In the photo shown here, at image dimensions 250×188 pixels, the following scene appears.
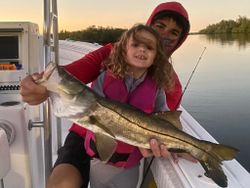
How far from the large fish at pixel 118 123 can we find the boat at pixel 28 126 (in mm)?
151

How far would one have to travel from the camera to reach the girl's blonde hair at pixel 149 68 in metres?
2.69

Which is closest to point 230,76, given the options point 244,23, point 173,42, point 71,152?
point 173,42

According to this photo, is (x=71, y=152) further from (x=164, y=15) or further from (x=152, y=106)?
(x=164, y=15)

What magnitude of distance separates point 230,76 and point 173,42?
1677 centimetres

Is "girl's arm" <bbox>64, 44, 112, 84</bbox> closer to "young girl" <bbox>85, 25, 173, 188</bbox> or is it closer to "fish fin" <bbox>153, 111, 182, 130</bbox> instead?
"young girl" <bbox>85, 25, 173, 188</bbox>

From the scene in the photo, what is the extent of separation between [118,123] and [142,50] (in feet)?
2.24

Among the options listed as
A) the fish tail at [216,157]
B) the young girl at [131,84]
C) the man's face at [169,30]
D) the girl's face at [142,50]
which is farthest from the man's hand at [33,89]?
the man's face at [169,30]

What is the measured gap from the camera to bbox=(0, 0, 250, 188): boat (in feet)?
7.93

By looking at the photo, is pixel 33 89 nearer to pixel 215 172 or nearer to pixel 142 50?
pixel 142 50

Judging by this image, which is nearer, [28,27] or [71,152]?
[71,152]

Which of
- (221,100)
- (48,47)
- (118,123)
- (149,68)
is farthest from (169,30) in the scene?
(221,100)

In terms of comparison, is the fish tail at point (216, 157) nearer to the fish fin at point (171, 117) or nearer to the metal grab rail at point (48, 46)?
the fish fin at point (171, 117)

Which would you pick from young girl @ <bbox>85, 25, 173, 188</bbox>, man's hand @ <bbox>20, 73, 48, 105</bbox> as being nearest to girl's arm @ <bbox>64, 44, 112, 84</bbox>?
young girl @ <bbox>85, 25, 173, 188</bbox>

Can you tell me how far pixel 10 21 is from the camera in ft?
9.95
